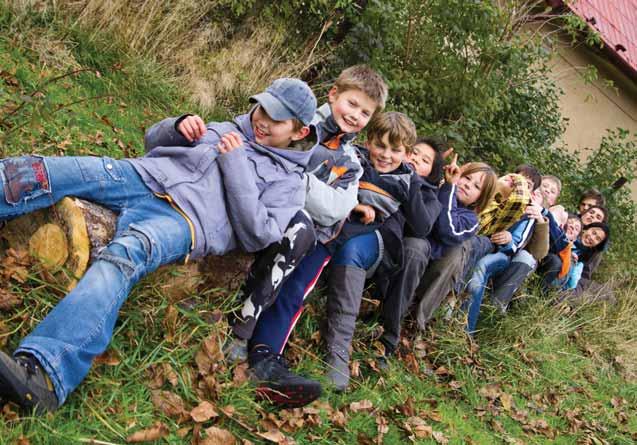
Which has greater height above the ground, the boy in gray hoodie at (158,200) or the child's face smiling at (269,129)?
the child's face smiling at (269,129)

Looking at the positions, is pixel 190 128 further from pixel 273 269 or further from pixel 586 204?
pixel 586 204

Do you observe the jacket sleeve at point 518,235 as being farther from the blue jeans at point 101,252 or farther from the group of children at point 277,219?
the blue jeans at point 101,252

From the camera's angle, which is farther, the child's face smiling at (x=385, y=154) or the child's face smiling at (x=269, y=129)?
the child's face smiling at (x=385, y=154)

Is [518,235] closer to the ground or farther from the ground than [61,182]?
farther from the ground

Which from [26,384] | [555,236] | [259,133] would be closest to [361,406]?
[259,133]

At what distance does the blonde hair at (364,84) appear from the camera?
425 centimetres

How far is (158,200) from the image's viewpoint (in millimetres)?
3213

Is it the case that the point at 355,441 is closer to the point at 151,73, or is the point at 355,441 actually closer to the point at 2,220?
the point at 2,220

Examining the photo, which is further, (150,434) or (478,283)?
(478,283)

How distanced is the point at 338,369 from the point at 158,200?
1.60 m

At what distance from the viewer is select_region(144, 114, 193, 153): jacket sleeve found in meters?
3.51

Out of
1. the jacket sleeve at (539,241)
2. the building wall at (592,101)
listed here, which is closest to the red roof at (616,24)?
the building wall at (592,101)

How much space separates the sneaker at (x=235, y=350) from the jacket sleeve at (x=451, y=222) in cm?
184

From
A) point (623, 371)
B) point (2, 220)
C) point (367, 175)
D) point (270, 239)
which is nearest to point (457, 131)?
point (623, 371)
